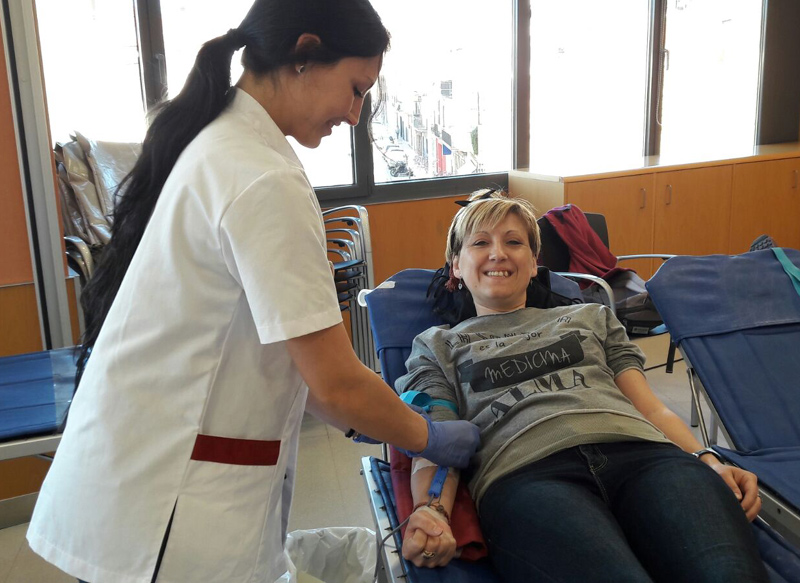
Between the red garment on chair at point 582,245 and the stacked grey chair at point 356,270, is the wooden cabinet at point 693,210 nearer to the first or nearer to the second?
the red garment on chair at point 582,245

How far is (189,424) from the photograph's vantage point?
37.5 inches

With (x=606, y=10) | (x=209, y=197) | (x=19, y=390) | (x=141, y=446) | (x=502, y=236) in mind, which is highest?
(x=606, y=10)

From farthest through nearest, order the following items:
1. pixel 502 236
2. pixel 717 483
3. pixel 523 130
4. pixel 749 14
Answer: pixel 749 14 < pixel 523 130 < pixel 502 236 < pixel 717 483

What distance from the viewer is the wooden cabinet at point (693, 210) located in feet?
12.5

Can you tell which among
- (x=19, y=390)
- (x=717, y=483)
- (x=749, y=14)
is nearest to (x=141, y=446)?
(x=717, y=483)

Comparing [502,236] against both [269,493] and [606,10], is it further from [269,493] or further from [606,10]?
[606,10]

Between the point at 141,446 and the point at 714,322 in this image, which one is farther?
the point at 714,322

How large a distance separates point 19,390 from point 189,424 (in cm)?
125

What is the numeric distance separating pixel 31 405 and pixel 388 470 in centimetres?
96

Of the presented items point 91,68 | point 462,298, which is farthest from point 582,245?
point 91,68

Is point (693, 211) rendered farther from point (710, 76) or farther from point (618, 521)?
point (618, 521)

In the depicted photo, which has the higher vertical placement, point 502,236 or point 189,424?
point 502,236

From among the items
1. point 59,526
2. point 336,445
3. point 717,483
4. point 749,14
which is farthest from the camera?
point 749,14

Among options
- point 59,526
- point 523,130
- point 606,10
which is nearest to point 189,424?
point 59,526
